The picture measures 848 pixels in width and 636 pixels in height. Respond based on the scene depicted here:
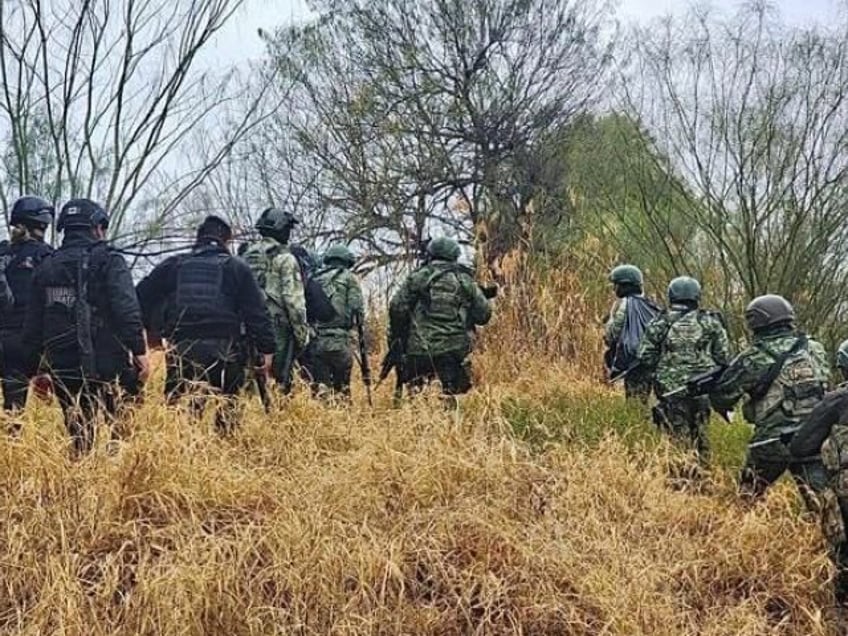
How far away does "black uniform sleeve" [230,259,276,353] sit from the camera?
5500 millimetres

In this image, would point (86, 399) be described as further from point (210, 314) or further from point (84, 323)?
point (210, 314)

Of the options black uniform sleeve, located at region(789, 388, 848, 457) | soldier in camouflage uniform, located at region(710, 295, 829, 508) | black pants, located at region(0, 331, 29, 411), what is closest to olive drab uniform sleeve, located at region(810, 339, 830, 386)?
soldier in camouflage uniform, located at region(710, 295, 829, 508)

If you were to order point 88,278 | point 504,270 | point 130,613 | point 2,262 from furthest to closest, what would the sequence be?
point 504,270, point 2,262, point 88,278, point 130,613

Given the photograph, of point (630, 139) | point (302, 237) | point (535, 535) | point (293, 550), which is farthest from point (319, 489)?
point (302, 237)

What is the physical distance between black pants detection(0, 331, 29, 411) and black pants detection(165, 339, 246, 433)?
734 millimetres

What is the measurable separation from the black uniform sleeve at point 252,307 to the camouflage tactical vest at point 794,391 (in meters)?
2.70

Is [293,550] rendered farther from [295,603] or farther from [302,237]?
[302,237]

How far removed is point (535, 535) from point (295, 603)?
1.15 meters

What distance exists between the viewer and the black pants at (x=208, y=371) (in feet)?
17.6

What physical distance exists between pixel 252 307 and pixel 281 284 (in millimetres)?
904

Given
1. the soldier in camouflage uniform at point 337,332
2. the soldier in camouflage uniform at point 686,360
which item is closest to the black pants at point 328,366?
the soldier in camouflage uniform at point 337,332

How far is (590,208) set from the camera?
43.2 feet

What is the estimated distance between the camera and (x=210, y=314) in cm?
548

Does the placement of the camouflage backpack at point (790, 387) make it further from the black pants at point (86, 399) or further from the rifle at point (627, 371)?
the black pants at point (86, 399)
